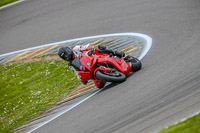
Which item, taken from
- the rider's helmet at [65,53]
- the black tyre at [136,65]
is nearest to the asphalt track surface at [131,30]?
the black tyre at [136,65]

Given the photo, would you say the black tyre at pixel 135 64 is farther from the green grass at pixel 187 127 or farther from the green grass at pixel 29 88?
the green grass at pixel 187 127

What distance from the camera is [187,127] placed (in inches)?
250

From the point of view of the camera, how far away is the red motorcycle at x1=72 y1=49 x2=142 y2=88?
10227 mm

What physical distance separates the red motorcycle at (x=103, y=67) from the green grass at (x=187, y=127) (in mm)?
3657

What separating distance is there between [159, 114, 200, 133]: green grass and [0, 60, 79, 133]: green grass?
250 inches

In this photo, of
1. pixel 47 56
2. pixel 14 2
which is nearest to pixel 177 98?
pixel 47 56

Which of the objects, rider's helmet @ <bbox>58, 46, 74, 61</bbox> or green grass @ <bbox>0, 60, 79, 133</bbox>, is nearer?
rider's helmet @ <bbox>58, 46, 74, 61</bbox>

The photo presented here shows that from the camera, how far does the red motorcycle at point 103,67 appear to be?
33.6 feet

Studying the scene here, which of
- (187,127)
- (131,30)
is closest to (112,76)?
(187,127)

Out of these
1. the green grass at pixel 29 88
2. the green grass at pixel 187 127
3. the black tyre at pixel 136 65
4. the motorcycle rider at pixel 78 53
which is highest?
the motorcycle rider at pixel 78 53

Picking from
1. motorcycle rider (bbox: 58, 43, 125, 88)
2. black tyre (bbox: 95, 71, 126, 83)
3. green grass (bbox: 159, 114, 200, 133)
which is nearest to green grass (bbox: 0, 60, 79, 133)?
motorcycle rider (bbox: 58, 43, 125, 88)

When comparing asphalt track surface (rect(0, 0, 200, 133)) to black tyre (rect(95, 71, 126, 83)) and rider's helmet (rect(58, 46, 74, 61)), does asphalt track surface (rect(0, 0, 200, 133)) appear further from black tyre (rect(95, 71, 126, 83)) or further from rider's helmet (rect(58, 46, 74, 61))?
rider's helmet (rect(58, 46, 74, 61))

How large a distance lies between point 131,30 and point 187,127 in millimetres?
9039

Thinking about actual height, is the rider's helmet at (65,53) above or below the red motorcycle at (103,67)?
above
